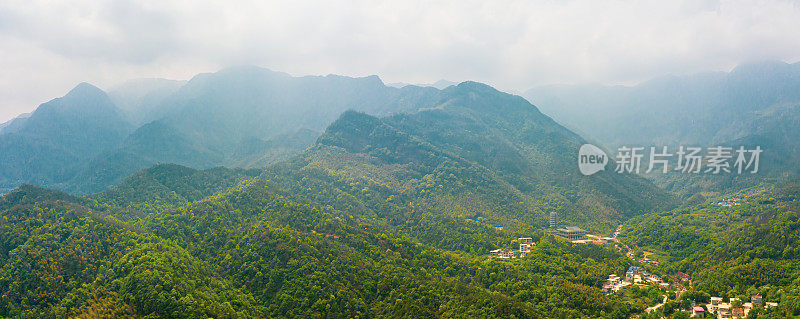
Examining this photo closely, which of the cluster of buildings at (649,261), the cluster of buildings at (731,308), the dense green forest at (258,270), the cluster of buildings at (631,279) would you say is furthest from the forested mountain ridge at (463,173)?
the cluster of buildings at (731,308)

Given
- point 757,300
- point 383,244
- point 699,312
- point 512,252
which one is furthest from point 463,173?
point 757,300

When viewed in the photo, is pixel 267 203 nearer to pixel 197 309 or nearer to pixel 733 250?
pixel 197 309

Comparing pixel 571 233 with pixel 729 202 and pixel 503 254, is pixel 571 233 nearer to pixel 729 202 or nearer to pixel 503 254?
pixel 503 254

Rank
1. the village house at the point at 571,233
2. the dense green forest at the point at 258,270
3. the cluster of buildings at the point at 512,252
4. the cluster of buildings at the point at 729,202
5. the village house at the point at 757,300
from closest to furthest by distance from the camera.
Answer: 1. the dense green forest at the point at 258,270
2. the village house at the point at 757,300
3. the cluster of buildings at the point at 512,252
4. the village house at the point at 571,233
5. the cluster of buildings at the point at 729,202

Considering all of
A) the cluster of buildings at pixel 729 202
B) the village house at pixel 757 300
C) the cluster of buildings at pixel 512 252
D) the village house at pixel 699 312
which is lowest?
the cluster of buildings at pixel 512 252

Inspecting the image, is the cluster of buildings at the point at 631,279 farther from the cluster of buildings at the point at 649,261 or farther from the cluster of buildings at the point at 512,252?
the cluster of buildings at the point at 512,252
